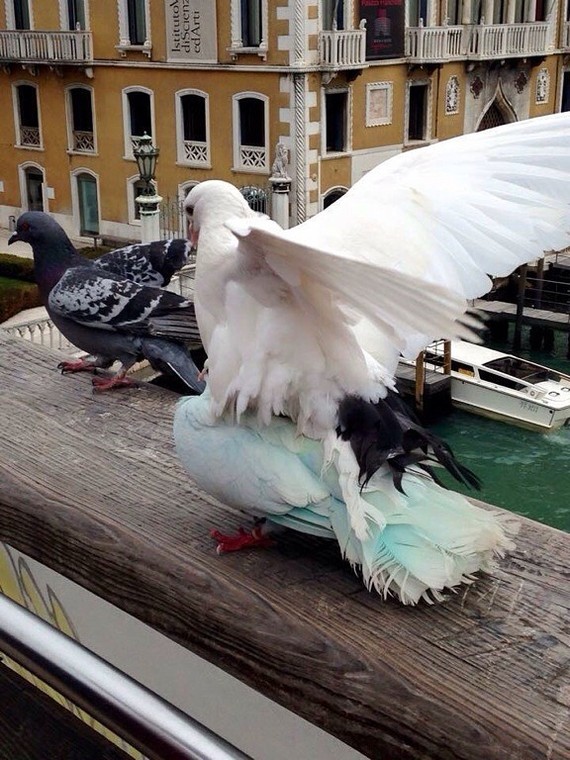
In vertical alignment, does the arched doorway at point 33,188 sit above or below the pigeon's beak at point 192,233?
below

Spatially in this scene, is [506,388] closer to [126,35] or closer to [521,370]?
[521,370]

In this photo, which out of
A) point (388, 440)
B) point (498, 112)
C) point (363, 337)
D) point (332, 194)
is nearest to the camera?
point (388, 440)

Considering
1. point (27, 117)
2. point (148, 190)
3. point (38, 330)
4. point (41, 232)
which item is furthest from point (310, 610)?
point (27, 117)

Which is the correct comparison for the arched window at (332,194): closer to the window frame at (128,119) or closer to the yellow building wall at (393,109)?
the yellow building wall at (393,109)

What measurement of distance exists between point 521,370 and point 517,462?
56.9 inches

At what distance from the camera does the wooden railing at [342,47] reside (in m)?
13.7

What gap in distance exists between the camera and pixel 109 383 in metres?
2.10

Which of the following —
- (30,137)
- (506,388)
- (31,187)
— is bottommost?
(506,388)

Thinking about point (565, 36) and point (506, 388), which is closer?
point (506, 388)

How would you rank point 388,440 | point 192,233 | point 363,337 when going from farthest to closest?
point 192,233 → point 363,337 → point 388,440

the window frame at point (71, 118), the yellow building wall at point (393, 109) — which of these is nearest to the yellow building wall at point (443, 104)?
the yellow building wall at point (393, 109)

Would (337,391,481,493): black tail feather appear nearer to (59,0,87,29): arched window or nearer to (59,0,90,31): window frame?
(59,0,90,31): window frame

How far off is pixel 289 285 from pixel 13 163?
17.2 m

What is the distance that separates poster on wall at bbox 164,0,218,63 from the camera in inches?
555
